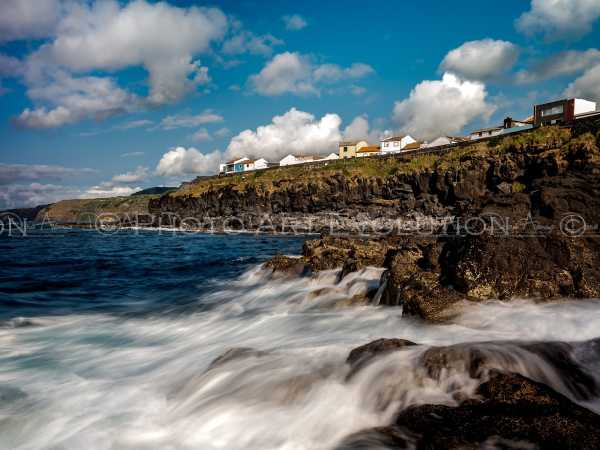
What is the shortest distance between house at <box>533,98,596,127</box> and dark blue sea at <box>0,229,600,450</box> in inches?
1812

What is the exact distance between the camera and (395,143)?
267ft

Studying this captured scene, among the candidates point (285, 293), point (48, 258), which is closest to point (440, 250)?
point (285, 293)

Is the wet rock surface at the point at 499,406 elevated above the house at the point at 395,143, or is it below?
below

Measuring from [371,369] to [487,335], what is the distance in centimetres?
217

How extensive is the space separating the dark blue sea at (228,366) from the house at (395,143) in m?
72.7

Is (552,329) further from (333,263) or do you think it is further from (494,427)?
(333,263)

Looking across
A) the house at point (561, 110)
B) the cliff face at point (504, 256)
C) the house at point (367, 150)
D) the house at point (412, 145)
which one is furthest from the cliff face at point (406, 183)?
the house at point (367, 150)

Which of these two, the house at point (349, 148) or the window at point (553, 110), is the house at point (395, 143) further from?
the window at point (553, 110)

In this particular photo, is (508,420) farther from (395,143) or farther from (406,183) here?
(395,143)

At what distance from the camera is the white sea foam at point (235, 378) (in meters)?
4.61

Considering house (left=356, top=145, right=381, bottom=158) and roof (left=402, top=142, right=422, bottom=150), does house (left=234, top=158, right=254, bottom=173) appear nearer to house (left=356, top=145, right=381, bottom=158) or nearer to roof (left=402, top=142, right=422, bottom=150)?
house (left=356, top=145, right=381, bottom=158)

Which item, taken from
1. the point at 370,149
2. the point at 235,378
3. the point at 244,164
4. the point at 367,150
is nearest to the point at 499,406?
the point at 235,378

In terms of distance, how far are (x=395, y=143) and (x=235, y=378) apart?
265 feet

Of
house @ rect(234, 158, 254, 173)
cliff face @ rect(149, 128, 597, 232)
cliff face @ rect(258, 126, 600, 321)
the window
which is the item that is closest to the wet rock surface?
cliff face @ rect(258, 126, 600, 321)
